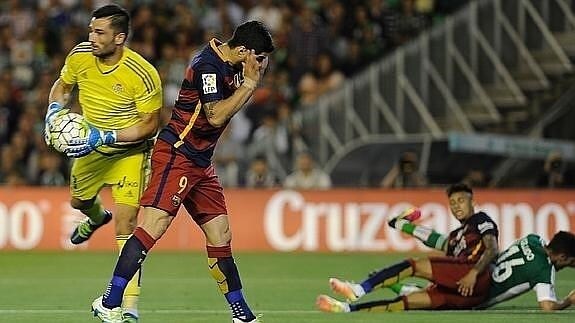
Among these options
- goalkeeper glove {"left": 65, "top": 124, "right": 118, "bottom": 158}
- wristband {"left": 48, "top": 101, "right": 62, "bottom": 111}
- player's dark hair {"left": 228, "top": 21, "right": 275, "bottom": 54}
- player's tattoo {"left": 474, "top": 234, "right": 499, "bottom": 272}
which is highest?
player's dark hair {"left": 228, "top": 21, "right": 275, "bottom": 54}

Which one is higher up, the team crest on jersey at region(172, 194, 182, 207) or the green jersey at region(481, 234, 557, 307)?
the team crest on jersey at region(172, 194, 182, 207)

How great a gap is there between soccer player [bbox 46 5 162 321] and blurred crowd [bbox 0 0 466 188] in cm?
1034

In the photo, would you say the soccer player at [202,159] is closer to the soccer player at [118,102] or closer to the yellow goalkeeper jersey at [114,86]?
the soccer player at [118,102]

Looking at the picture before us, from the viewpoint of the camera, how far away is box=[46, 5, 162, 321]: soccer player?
36.4 ft

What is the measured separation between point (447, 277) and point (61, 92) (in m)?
3.75

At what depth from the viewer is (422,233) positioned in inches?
524

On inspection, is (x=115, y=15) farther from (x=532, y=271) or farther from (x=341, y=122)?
(x=341, y=122)

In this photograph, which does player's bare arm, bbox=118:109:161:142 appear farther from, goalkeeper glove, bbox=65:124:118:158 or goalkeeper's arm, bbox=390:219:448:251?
goalkeeper's arm, bbox=390:219:448:251

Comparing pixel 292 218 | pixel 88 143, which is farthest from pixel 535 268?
pixel 292 218

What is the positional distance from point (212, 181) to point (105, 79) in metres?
1.32

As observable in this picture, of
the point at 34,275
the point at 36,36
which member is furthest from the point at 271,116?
the point at 34,275

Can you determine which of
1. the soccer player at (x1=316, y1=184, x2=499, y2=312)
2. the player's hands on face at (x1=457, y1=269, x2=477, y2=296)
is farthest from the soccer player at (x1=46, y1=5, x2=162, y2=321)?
the player's hands on face at (x1=457, y1=269, x2=477, y2=296)

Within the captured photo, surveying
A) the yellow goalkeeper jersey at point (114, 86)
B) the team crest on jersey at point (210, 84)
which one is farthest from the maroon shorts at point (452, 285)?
the team crest on jersey at point (210, 84)

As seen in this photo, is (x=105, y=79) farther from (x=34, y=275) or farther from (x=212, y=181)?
(x=34, y=275)
